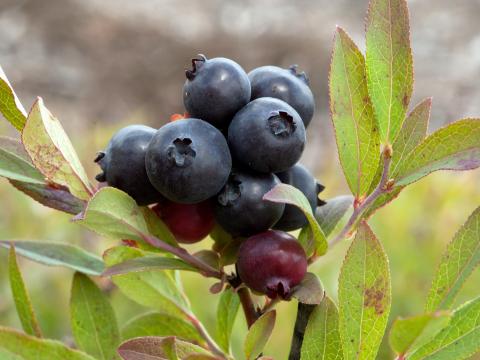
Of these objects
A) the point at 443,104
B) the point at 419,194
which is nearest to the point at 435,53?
the point at 443,104

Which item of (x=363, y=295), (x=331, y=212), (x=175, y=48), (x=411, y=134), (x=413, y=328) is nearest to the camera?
(x=413, y=328)

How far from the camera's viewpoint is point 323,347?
2.83ft

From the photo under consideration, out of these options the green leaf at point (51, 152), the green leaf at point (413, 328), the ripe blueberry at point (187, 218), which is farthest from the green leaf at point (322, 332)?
the green leaf at point (51, 152)

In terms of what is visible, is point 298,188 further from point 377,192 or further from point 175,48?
point 175,48

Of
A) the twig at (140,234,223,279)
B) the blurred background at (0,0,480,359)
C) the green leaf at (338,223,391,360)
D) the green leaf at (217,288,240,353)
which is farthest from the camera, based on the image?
the blurred background at (0,0,480,359)

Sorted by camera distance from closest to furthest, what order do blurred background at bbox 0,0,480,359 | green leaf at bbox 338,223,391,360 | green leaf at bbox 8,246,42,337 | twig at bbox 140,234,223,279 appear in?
green leaf at bbox 338,223,391,360, twig at bbox 140,234,223,279, green leaf at bbox 8,246,42,337, blurred background at bbox 0,0,480,359

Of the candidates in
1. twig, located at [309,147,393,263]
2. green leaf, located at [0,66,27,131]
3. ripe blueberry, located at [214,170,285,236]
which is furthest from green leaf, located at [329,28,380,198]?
green leaf, located at [0,66,27,131]

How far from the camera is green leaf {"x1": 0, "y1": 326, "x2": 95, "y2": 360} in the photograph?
76 centimetres

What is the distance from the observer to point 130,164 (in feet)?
2.89

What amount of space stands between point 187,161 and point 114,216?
0.12 metres

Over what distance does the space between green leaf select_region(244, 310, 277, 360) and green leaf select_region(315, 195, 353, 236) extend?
22 cm

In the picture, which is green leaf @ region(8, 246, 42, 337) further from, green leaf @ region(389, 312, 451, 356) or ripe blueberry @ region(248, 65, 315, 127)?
green leaf @ region(389, 312, 451, 356)

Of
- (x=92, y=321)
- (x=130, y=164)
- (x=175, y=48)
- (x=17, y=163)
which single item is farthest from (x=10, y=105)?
(x=175, y=48)

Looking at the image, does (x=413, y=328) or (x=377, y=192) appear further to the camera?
(x=377, y=192)
